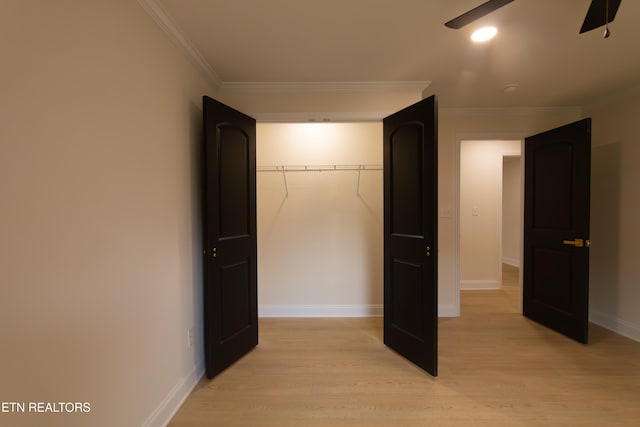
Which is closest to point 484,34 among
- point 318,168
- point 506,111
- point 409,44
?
point 409,44

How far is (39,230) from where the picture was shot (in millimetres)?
940

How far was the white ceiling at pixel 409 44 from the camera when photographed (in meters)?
1.59

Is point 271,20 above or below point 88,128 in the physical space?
above

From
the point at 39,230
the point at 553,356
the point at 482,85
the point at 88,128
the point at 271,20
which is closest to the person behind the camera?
the point at 39,230

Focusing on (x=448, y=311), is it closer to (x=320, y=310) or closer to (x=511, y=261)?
(x=320, y=310)

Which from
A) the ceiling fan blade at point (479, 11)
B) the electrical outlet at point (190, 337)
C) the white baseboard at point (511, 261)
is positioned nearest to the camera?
the ceiling fan blade at point (479, 11)

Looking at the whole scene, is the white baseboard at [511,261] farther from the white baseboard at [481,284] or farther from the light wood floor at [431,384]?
the light wood floor at [431,384]

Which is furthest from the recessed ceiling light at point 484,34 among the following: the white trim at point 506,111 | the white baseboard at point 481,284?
the white baseboard at point 481,284

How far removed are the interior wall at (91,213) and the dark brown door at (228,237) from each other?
209mm

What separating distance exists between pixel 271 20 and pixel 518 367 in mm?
3181

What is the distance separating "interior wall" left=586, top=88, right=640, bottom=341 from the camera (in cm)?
270

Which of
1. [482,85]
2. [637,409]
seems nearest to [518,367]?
[637,409]

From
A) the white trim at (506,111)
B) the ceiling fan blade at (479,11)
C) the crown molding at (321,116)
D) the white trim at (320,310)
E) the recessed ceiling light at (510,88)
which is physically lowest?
the white trim at (320,310)

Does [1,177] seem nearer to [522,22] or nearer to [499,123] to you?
[522,22]
